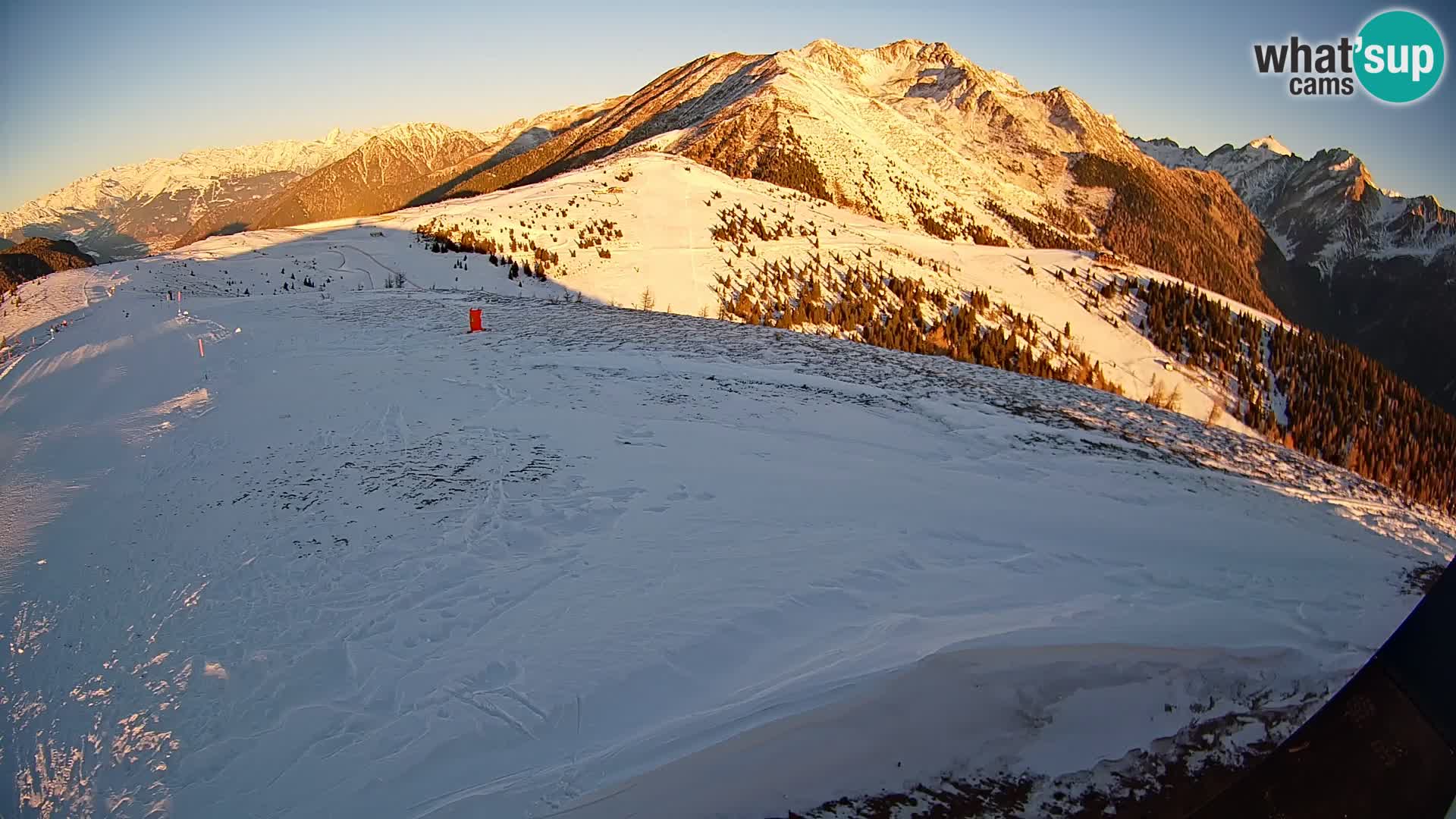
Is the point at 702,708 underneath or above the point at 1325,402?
above

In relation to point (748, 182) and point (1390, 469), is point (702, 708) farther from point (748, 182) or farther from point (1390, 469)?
point (748, 182)

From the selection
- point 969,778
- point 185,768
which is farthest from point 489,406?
point 969,778

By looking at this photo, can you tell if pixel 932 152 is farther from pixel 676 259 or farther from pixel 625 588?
pixel 625 588

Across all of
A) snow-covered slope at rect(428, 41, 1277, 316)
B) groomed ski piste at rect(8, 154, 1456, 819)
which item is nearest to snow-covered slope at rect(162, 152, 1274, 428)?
groomed ski piste at rect(8, 154, 1456, 819)

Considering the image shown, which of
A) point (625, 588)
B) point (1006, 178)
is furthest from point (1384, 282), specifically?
point (625, 588)

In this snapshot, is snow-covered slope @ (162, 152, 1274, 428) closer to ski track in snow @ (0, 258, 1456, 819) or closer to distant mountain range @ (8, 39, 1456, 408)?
ski track in snow @ (0, 258, 1456, 819)

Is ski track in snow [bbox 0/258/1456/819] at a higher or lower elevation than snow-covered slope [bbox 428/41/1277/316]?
lower
